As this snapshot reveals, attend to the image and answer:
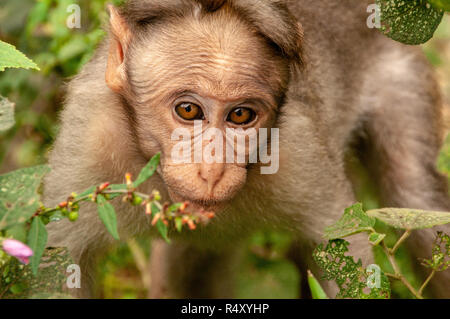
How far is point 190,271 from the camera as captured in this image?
19.9 feet

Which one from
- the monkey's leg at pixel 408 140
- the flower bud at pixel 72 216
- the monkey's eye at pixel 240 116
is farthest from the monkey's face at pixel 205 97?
the monkey's leg at pixel 408 140

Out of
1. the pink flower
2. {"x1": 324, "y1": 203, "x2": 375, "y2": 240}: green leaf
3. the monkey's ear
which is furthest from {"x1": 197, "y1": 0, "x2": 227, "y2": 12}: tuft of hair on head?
the pink flower

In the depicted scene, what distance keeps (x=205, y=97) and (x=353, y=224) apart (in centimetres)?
100

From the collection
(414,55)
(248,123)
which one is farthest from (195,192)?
(414,55)

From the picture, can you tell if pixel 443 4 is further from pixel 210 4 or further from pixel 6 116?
pixel 6 116

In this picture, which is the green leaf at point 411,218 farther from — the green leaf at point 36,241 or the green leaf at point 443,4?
the green leaf at point 36,241

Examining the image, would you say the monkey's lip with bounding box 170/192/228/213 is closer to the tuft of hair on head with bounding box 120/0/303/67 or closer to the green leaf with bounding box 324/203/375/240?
the green leaf with bounding box 324/203/375/240

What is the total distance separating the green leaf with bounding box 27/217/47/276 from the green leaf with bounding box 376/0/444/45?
1.81 metres

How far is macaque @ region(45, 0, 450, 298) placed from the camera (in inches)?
141

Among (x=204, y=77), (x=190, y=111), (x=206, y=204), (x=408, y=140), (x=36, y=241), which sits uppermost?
(x=408, y=140)

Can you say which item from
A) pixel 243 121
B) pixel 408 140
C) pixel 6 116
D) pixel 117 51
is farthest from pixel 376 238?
pixel 408 140

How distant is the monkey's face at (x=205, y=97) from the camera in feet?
11.4
